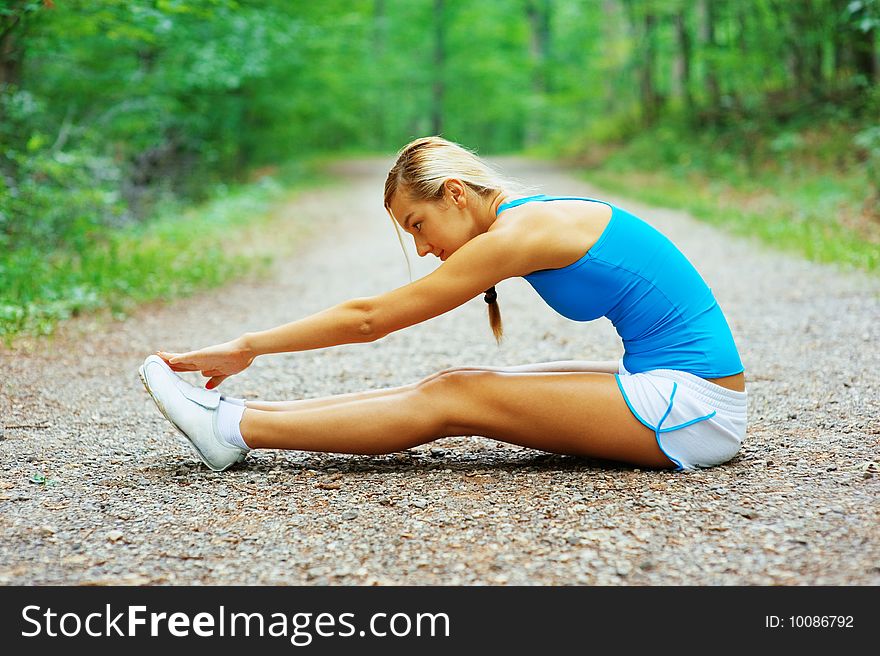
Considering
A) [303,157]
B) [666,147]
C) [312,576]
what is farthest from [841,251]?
[303,157]

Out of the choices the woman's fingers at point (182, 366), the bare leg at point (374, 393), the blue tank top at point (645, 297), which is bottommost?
the bare leg at point (374, 393)

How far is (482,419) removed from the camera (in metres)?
3.11

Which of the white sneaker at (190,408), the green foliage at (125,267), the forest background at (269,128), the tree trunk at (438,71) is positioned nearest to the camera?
the white sneaker at (190,408)

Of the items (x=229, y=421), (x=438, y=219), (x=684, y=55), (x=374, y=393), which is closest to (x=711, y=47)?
(x=684, y=55)

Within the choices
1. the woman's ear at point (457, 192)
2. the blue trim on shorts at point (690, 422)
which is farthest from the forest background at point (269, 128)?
the blue trim on shorts at point (690, 422)

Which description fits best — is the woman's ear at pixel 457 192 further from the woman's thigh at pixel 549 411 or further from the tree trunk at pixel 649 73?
the tree trunk at pixel 649 73

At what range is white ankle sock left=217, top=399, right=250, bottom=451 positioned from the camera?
10.6 ft

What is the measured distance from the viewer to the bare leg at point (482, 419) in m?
3.04

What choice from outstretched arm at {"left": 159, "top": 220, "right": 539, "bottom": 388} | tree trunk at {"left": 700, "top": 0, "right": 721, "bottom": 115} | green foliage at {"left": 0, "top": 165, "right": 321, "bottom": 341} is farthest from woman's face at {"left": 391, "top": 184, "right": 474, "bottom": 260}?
tree trunk at {"left": 700, "top": 0, "right": 721, "bottom": 115}

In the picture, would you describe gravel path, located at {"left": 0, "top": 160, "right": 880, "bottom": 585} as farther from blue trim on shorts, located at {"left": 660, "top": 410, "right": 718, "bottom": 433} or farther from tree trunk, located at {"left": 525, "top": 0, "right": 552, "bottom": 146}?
tree trunk, located at {"left": 525, "top": 0, "right": 552, "bottom": 146}

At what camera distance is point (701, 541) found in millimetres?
2494

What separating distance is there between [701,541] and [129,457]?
7.44 ft

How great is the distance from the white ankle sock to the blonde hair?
0.93 meters

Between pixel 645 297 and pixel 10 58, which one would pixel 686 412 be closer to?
pixel 645 297
